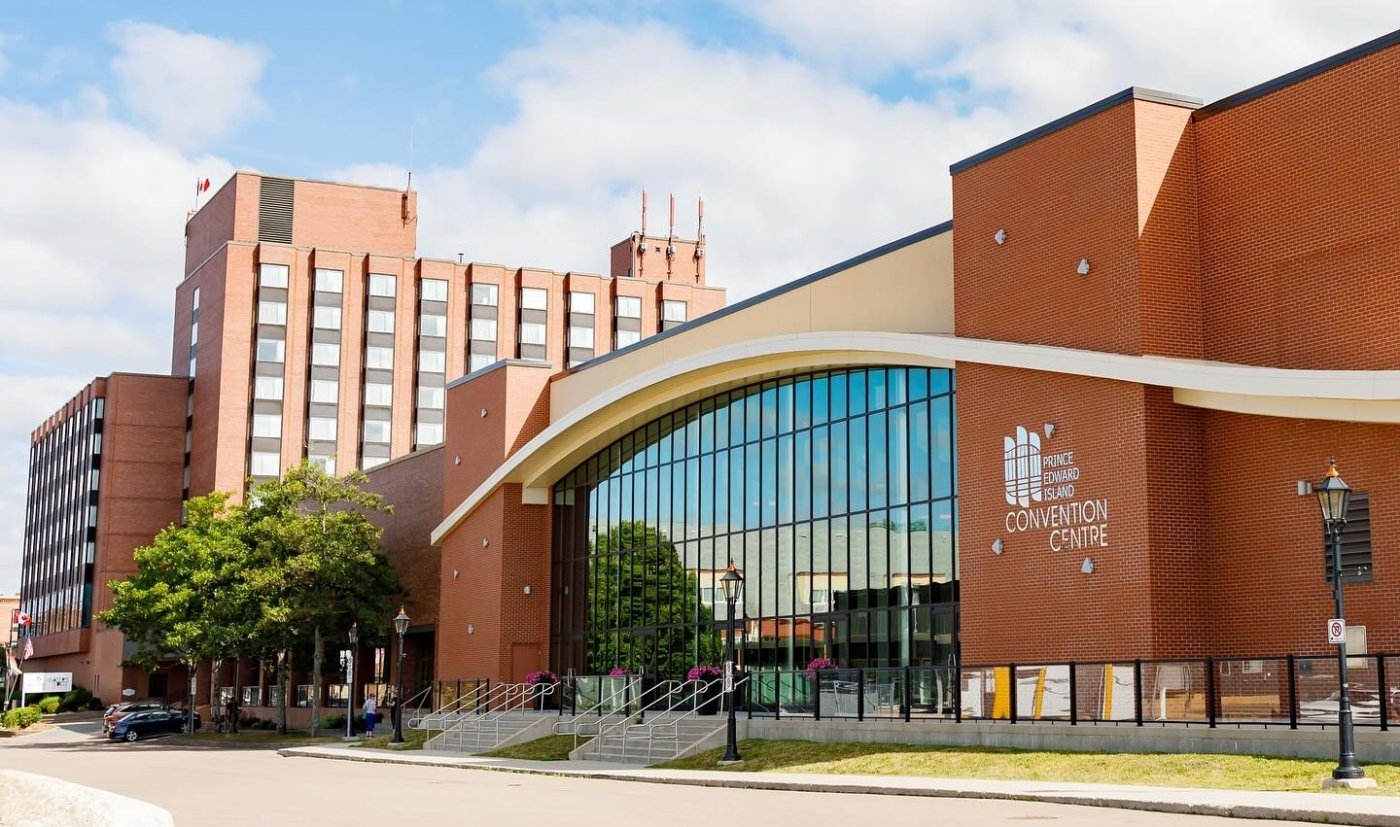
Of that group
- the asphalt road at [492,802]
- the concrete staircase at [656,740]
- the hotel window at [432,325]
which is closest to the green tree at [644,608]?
the concrete staircase at [656,740]

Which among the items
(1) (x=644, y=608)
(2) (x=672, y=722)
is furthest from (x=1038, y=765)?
(1) (x=644, y=608)

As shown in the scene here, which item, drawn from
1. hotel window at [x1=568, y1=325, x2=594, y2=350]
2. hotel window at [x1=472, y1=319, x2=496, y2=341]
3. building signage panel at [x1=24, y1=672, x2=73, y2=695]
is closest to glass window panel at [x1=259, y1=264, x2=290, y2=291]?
hotel window at [x1=472, y1=319, x2=496, y2=341]

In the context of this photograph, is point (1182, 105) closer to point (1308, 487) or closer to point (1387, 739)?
point (1308, 487)

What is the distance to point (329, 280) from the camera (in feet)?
301

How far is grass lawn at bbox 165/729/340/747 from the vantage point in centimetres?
5269

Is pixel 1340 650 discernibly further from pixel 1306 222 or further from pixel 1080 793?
pixel 1306 222

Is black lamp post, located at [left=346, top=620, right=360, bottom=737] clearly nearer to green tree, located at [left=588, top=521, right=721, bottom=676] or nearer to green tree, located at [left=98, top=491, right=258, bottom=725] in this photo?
green tree, located at [left=98, top=491, right=258, bottom=725]

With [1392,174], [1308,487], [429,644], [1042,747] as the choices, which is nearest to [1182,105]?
[1392,174]

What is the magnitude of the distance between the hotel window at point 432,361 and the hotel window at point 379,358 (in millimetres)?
1829

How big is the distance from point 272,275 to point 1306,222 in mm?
73049

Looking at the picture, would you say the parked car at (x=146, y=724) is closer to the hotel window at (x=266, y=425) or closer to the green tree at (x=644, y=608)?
the green tree at (x=644, y=608)

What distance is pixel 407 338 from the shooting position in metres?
93.0

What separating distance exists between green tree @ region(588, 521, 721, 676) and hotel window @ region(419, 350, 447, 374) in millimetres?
45769

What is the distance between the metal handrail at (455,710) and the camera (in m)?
47.6
